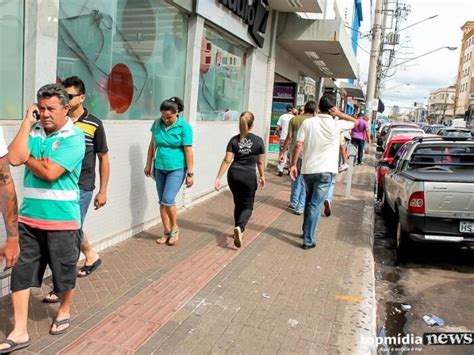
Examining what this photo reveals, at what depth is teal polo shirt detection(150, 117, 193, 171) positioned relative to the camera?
5809mm

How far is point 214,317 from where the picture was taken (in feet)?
13.7

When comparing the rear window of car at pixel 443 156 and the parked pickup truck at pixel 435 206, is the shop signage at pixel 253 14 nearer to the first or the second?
the rear window of car at pixel 443 156

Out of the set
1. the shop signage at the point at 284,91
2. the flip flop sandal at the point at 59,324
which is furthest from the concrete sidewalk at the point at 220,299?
the shop signage at the point at 284,91

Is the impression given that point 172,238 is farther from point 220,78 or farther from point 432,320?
point 220,78

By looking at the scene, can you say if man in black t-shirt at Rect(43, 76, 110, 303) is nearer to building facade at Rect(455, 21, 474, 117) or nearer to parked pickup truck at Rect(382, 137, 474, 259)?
parked pickup truck at Rect(382, 137, 474, 259)

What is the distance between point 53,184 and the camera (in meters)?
3.33

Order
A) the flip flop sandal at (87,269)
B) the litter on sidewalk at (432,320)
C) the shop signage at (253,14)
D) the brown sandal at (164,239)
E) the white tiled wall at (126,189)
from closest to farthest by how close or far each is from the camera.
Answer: the flip flop sandal at (87,269), the litter on sidewalk at (432,320), the white tiled wall at (126,189), the brown sandal at (164,239), the shop signage at (253,14)

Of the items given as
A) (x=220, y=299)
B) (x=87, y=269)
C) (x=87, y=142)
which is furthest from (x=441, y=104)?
(x=87, y=142)

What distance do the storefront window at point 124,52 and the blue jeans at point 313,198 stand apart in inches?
93.1

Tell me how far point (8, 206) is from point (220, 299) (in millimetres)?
2280

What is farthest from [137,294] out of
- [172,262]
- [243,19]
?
[243,19]

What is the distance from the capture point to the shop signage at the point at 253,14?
359 inches

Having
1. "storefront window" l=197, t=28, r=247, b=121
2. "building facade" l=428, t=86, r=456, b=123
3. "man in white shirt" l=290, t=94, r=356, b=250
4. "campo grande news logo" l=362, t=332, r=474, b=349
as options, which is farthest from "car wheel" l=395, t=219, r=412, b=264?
"building facade" l=428, t=86, r=456, b=123

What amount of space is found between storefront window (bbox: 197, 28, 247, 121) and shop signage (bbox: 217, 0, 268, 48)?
1.45 feet
